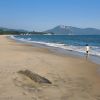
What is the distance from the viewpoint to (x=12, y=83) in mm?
9852

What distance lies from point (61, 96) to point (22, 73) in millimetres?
3437

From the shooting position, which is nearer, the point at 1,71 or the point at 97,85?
the point at 97,85

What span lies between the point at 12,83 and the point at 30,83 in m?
0.66

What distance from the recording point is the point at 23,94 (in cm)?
845

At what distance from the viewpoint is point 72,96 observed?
848 centimetres

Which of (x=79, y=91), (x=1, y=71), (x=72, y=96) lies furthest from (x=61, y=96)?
(x=1, y=71)

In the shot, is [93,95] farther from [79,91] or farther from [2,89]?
[2,89]

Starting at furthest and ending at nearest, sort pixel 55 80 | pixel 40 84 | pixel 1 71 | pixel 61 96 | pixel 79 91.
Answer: pixel 1 71 < pixel 55 80 < pixel 40 84 < pixel 79 91 < pixel 61 96

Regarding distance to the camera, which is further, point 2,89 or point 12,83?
point 12,83

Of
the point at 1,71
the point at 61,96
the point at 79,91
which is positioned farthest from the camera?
the point at 1,71

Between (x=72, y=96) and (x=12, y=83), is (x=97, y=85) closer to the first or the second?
(x=72, y=96)

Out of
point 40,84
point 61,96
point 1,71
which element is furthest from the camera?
point 1,71

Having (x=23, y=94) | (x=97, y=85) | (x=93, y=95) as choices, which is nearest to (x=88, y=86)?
(x=97, y=85)

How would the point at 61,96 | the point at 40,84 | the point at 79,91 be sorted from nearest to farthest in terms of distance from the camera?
1. the point at 61,96
2. the point at 79,91
3. the point at 40,84
